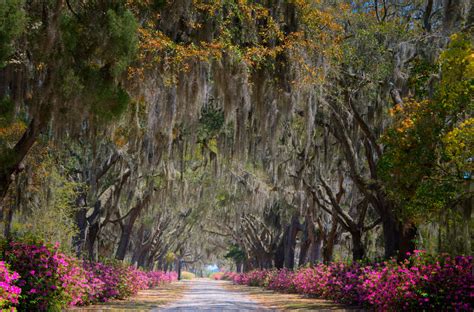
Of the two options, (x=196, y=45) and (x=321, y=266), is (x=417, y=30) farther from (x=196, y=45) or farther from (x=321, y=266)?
(x=321, y=266)

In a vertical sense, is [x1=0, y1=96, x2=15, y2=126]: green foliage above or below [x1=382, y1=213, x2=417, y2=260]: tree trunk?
above

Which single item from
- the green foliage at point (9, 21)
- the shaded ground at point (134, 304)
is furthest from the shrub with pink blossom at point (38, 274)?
the green foliage at point (9, 21)

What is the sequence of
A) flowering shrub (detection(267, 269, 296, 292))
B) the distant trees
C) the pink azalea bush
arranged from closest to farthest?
the distant trees → the pink azalea bush → flowering shrub (detection(267, 269, 296, 292))

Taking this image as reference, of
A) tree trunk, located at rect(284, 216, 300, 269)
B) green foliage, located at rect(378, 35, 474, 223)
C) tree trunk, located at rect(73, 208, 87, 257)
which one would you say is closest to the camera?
green foliage, located at rect(378, 35, 474, 223)

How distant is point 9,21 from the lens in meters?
7.02

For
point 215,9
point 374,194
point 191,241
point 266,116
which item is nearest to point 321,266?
point 374,194

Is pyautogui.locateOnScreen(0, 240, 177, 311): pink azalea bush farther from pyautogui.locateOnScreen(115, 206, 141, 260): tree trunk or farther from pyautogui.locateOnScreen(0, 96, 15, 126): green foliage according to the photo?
pyautogui.locateOnScreen(115, 206, 141, 260): tree trunk

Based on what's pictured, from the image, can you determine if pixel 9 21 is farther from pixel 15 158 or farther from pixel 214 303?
pixel 214 303

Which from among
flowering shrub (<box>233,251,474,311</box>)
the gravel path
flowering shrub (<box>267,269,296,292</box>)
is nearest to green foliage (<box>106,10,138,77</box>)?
flowering shrub (<box>233,251,474,311</box>)

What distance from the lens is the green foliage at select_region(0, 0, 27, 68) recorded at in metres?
6.91

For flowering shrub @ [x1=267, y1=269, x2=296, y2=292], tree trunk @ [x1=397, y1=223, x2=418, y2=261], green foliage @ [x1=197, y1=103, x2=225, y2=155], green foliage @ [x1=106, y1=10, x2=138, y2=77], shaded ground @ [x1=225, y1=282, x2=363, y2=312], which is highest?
green foliage @ [x1=197, y1=103, x2=225, y2=155]

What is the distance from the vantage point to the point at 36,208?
1616 cm

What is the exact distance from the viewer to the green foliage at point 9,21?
6.91 m

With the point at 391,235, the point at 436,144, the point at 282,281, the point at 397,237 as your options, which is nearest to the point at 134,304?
the point at 391,235
